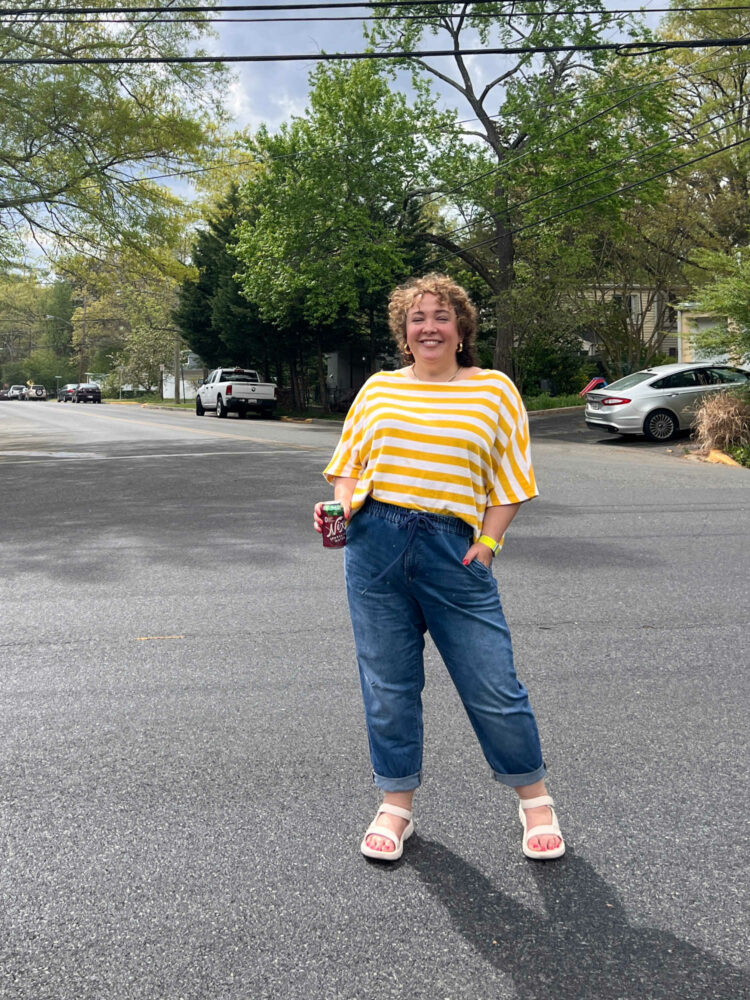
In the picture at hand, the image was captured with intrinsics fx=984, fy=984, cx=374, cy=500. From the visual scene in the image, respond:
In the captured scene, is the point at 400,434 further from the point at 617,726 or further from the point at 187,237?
the point at 187,237

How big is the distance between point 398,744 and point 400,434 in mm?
974

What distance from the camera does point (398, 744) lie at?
10.2ft

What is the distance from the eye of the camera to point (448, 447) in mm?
2947

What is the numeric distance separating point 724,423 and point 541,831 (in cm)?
1541

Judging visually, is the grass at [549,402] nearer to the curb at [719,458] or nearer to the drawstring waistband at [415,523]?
the curb at [719,458]

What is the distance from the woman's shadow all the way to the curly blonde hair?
158 centimetres

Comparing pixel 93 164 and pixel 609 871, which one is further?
pixel 93 164

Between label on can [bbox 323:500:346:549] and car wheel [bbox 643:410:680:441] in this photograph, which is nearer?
label on can [bbox 323:500:346:549]

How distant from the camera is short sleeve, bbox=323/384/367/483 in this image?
3105 mm

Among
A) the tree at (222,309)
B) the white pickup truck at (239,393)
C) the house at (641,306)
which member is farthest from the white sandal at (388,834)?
the tree at (222,309)

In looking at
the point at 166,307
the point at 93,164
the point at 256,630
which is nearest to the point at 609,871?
the point at 256,630

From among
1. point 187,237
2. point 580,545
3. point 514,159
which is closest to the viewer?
point 580,545

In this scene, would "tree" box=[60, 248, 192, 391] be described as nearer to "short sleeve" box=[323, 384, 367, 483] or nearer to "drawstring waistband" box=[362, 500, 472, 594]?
"short sleeve" box=[323, 384, 367, 483]

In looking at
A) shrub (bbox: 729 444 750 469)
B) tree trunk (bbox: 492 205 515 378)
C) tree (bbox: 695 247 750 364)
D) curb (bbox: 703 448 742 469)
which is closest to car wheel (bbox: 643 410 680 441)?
tree (bbox: 695 247 750 364)
